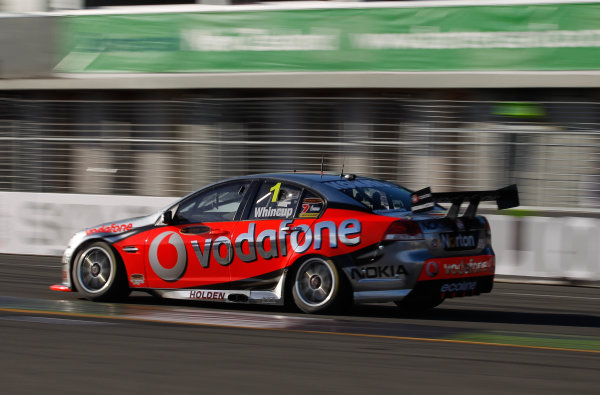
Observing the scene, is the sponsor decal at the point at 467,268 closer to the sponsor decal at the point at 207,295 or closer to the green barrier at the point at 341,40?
the sponsor decal at the point at 207,295

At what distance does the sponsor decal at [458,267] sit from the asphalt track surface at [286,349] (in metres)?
0.43

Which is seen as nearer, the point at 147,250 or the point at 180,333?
the point at 180,333

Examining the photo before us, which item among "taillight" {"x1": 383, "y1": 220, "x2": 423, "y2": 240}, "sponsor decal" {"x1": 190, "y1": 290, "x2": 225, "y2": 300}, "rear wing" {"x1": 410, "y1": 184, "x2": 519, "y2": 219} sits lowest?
"sponsor decal" {"x1": 190, "y1": 290, "x2": 225, "y2": 300}

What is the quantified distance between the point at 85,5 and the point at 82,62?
5.32 feet

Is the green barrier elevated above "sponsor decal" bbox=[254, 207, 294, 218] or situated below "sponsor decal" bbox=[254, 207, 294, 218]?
above

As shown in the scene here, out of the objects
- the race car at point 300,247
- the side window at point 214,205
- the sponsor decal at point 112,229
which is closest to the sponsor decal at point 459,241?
the race car at point 300,247

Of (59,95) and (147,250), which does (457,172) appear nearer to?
(147,250)

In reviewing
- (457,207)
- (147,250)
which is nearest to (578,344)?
(457,207)

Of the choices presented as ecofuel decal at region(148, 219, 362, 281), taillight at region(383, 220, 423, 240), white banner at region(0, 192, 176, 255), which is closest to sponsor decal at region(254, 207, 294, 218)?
ecofuel decal at region(148, 219, 362, 281)

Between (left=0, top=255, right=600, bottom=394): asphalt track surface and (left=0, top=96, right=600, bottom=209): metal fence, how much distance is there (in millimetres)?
4966

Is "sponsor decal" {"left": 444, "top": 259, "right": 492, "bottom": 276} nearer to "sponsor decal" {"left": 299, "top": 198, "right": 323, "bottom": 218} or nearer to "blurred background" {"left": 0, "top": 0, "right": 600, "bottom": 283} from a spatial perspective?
"sponsor decal" {"left": 299, "top": 198, "right": 323, "bottom": 218}

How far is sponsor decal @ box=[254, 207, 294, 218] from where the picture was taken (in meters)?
9.62

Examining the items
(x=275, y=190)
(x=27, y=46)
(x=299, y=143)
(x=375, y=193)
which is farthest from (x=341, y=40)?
(x=375, y=193)

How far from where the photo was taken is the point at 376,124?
16.9 meters
